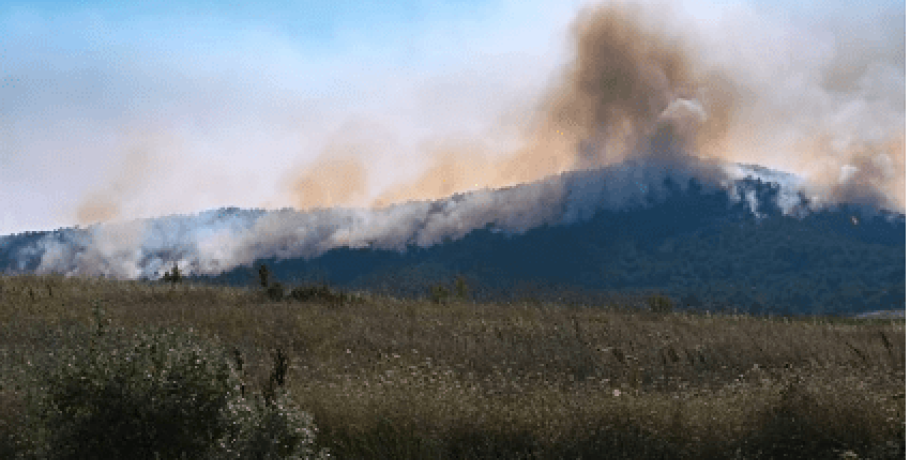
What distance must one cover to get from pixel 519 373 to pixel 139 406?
6.88 metres

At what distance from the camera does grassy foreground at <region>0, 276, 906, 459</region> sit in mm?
8734

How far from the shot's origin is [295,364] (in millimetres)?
13039

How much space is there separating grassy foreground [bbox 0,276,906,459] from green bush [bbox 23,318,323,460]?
56cm

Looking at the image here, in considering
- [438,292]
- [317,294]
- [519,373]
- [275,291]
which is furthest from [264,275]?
[519,373]

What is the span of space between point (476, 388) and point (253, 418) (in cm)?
416

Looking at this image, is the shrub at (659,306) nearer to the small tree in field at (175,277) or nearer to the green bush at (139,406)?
the small tree in field at (175,277)

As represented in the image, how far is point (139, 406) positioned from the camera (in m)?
7.20

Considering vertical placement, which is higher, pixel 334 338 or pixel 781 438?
pixel 334 338

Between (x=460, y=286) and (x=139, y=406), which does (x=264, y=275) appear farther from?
(x=139, y=406)

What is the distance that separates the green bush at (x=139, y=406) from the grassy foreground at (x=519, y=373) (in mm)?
565

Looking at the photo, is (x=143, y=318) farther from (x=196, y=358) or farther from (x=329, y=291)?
(x=196, y=358)

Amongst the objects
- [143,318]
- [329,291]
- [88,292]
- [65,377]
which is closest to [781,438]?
[65,377]

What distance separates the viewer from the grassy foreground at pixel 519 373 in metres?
8.73

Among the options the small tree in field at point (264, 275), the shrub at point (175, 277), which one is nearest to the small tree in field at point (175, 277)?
the shrub at point (175, 277)
